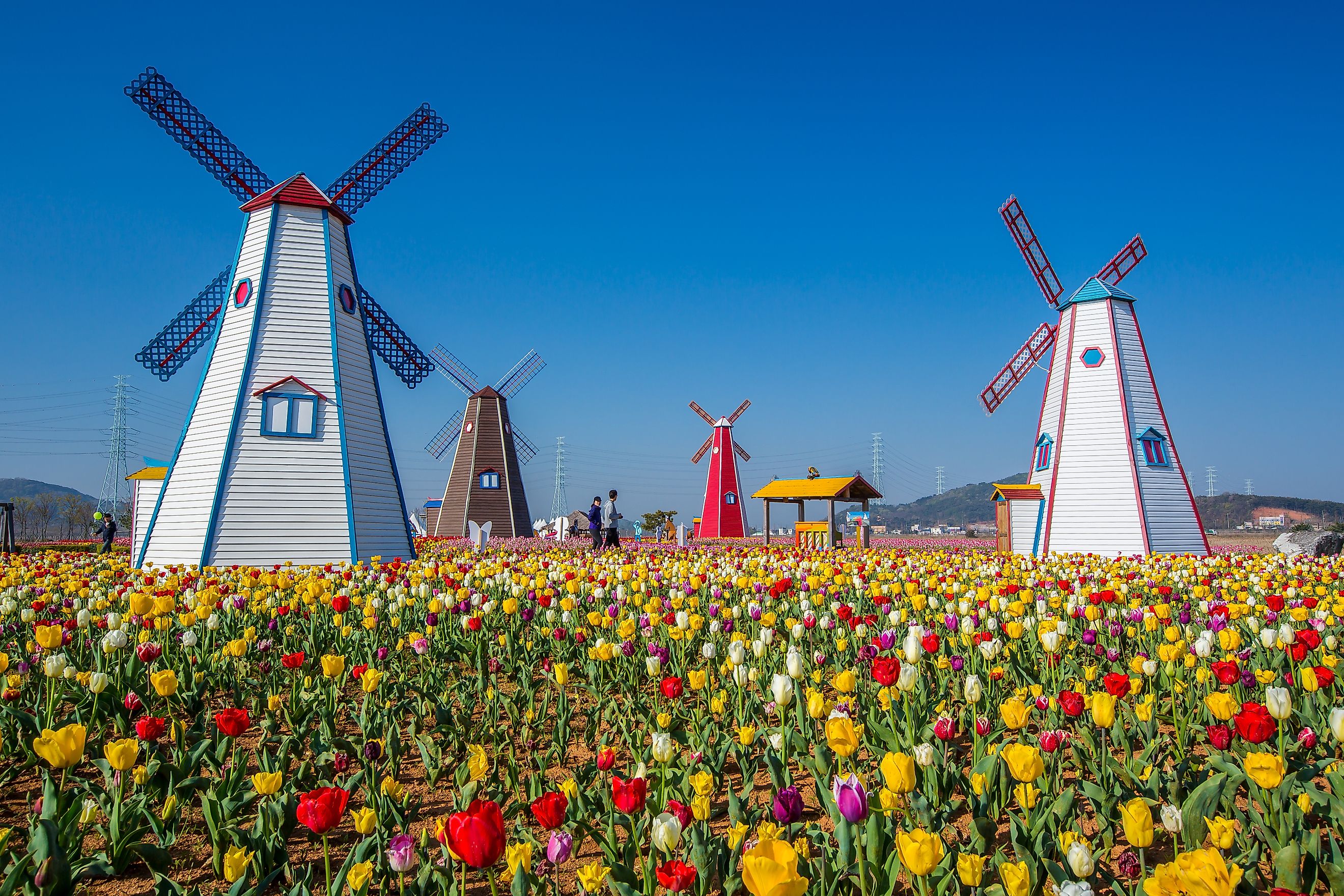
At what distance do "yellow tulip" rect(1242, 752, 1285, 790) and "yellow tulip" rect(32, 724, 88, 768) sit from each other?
12.1 ft

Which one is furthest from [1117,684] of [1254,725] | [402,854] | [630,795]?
[402,854]

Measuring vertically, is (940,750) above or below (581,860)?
above

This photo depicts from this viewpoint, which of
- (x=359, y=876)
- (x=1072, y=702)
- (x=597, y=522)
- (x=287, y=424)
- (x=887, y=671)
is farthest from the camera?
(x=597, y=522)

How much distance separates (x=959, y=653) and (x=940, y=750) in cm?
204

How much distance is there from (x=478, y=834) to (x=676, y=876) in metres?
0.48

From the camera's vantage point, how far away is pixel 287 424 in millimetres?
14859

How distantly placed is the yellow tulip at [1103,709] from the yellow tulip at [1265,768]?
517 mm

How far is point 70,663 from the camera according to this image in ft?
15.5

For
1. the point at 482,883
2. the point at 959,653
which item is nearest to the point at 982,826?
the point at 482,883

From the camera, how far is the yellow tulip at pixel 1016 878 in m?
1.82

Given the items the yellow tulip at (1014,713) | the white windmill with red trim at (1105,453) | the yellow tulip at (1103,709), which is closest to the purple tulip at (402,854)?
the yellow tulip at (1014,713)

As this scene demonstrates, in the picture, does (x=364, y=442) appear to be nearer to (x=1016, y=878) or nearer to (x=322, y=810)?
(x=322, y=810)

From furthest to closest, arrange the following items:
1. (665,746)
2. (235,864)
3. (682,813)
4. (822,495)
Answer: (822,495) < (665,746) < (682,813) < (235,864)

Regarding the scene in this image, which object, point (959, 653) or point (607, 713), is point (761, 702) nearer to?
point (607, 713)
